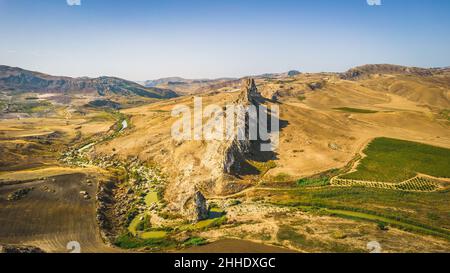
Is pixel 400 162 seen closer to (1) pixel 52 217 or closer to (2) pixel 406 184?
(2) pixel 406 184

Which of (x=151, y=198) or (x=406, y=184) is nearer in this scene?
(x=406, y=184)

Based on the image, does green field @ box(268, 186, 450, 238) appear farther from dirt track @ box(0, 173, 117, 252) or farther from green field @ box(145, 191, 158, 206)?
dirt track @ box(0, 173, 117, 252)

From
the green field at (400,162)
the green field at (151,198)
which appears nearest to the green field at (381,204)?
the green field at (400,162)

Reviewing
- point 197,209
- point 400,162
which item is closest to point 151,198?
point 197,209

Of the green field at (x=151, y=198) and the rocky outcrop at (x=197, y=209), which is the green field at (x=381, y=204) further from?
the green field at (x=151, y=198)

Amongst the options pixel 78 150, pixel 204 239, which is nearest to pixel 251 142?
pixel 204 239

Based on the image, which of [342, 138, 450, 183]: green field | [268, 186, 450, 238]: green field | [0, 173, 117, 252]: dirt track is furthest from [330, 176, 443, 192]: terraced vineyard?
[0, 173, 117, 252]: dirt track

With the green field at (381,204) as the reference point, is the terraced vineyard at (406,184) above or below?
above

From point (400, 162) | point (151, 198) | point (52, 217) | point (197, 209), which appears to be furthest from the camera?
point (400, 162)
